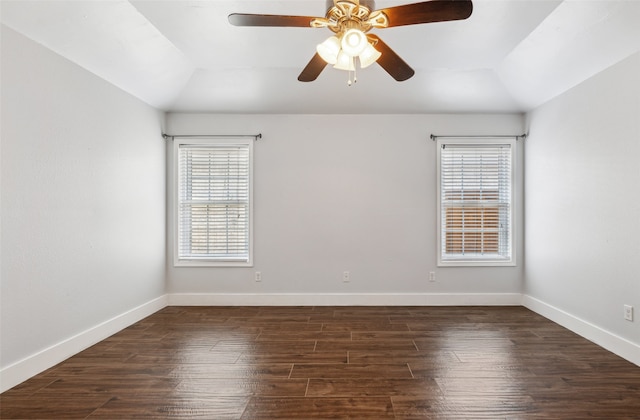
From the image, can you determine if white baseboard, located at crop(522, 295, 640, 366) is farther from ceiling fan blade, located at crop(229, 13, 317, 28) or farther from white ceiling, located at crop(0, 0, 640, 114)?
ceiling fan blade, located at crop(229, 13, 317, 28)

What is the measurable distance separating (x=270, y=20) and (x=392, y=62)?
32.2 inches

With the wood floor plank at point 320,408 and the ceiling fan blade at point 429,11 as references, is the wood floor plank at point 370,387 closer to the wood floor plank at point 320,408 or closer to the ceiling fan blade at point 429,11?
the wood floor plank at point 320,408

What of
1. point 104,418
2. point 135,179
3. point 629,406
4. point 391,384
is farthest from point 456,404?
point 135,179

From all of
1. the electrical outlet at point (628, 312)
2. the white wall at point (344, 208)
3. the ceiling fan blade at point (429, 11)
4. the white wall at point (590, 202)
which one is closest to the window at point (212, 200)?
the white wall at point (344, 208)

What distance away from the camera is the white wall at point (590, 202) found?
2.78 m

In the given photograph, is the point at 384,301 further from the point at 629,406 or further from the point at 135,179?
the point at 135,179

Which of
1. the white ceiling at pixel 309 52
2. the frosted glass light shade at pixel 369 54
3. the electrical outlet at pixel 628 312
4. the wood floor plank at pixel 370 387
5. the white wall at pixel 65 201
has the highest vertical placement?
the white ceiling at pixel 309 52

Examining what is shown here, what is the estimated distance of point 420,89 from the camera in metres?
4.00

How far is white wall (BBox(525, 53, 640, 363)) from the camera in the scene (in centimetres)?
278

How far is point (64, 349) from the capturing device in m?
2.80

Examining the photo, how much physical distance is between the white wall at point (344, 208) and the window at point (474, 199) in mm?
165

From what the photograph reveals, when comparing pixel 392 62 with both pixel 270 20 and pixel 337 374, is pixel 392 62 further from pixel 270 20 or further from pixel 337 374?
pixel 337 374

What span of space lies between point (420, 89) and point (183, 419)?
12.7 ft

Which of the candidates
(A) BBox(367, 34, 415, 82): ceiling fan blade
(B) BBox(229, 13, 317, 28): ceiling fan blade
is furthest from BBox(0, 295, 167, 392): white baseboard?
(A) BBox(367, 34, 415, 82): ceiling fan blade
